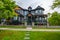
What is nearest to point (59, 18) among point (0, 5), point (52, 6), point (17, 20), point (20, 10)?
point (52, 6)

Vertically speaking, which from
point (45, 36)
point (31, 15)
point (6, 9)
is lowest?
point (45, 36)

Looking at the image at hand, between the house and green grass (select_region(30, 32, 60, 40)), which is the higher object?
the house

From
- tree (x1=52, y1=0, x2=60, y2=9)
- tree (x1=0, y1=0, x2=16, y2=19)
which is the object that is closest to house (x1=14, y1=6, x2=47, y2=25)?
tree (x1=0, y1=0, x2=16, y2=19)

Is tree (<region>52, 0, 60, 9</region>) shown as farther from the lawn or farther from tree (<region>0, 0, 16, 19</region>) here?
tree (<region>0, 0, 16, 19</region>)

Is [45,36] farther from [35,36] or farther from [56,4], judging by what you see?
[56,4]

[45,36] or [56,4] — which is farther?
[56,4]

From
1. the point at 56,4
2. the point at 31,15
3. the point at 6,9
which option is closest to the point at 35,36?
the point at 56,4

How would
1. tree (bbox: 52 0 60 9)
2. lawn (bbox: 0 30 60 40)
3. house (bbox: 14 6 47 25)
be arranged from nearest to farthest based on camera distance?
lawn (bbox: 0 30 60 40)
tree (bbox: 52 0 60 9)
house (bbox: 14 6 47 25)

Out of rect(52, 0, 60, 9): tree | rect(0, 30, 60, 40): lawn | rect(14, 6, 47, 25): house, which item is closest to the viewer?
rect(0, 30, 60, 40): lawn

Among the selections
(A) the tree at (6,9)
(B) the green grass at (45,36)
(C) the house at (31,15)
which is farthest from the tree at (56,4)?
(C) the house at (31,15)

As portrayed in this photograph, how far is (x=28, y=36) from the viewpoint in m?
28.7

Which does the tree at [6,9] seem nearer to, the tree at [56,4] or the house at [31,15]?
the tree at [56,4]

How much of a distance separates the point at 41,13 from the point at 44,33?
35200mm

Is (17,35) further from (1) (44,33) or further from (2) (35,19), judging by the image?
(2) (35,19)
